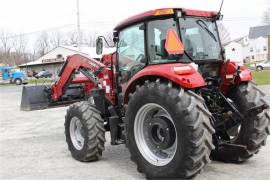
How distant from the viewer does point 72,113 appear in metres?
7.53

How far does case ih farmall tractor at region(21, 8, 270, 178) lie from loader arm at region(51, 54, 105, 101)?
11 centimetres

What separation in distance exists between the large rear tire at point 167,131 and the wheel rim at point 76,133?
165 centimetres

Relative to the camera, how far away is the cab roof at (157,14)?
6.12 meters

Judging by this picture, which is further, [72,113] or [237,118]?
[72,113]

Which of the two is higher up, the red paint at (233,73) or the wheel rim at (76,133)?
the red paint at (233,73)

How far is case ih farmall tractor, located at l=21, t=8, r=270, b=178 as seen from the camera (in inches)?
212

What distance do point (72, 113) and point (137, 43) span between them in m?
1.89

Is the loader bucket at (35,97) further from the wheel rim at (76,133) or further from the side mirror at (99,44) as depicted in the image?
the side mirror at (99,44)

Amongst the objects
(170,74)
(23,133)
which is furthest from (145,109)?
(23,133)

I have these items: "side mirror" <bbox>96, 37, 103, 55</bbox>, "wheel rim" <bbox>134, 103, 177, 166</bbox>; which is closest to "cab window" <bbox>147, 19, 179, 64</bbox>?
"wheel rim" <bbox>134, 103, 177, 166</bbox>

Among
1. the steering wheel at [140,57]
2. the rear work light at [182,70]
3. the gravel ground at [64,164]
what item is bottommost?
the gravel ground at [64,164]

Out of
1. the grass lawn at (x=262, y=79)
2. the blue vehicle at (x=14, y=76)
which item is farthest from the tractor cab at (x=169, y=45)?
the blue vehicle at (x=14, y=76)

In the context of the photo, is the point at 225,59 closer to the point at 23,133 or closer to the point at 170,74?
the point at 170,74

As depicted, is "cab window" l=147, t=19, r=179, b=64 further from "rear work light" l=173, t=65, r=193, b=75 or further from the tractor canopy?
"rear work light" l=173, t=65, r=193, b=75
